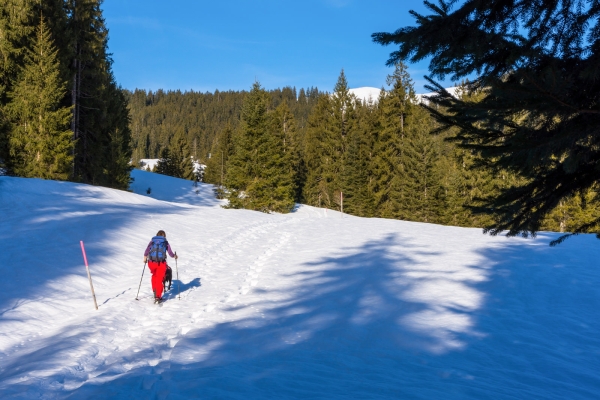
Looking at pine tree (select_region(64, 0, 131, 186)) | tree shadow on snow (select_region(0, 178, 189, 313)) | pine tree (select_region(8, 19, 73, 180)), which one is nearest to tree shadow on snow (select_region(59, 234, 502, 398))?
tree shadow on snow (select_region(0, 178, 189, 313))

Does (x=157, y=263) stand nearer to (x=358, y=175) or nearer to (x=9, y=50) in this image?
(x=9, y=50)

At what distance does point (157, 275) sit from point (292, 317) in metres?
3.43

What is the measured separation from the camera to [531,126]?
3195mm

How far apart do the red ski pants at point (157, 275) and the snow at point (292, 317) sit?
0.46 m

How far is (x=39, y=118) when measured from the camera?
2308cm

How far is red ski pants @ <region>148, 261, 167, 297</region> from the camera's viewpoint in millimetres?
9258

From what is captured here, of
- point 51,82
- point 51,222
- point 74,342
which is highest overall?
point 51,82

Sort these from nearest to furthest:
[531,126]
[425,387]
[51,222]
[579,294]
Result: [531,126], [425,387], [579,294], [51,222]

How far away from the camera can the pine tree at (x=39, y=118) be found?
74.5 ft

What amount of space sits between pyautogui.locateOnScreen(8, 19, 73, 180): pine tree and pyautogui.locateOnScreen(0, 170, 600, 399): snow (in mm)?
6379

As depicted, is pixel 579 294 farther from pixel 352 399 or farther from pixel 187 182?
pixel 187 182

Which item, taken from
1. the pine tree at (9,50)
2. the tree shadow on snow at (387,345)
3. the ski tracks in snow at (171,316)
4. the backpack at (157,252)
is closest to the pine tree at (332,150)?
the pine tree at (9,50)

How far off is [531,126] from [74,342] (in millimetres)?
7313

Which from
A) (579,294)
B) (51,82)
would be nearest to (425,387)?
(579,294)
